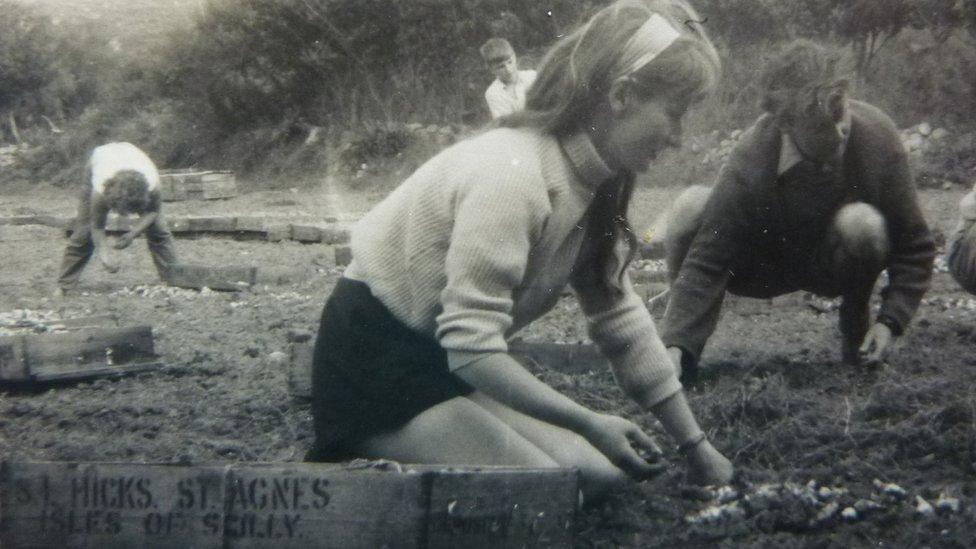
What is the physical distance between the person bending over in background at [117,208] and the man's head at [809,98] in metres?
5.17

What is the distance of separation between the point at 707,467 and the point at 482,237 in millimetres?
887

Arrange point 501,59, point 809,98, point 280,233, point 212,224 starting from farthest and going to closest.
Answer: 1. point 212,224
2. point 280,233
3. point 501,59
4. point 809,98

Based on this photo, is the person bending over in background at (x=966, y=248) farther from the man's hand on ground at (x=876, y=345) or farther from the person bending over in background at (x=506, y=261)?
the person bending over in background at (x=506, y=261)

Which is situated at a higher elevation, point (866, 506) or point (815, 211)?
point (815, 211)

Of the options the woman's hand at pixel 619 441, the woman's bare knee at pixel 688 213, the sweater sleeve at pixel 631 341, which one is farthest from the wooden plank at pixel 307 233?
the woman's hand at pixel 619 441

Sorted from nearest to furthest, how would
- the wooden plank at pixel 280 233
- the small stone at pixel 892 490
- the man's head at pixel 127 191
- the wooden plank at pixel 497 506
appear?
the wooden plank at pixel 497 506 → the small stone at pixel 892 490 → the man's head at pixel 127 191 → the wooden plank at pixel 280 233

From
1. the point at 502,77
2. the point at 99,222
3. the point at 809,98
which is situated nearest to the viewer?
the point at 809,98

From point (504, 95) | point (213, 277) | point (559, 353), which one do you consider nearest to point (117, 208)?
point (213, 277)

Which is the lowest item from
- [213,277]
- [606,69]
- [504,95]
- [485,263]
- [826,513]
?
[826,513]

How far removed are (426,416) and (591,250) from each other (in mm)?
A: 519

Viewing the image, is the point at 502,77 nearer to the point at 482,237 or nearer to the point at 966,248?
the point at 966,248

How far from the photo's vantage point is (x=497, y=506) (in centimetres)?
209

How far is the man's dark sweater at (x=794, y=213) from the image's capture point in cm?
377

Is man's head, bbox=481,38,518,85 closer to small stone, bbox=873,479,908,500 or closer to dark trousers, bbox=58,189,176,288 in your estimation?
dark trousers, bbox=58,189,176,288
